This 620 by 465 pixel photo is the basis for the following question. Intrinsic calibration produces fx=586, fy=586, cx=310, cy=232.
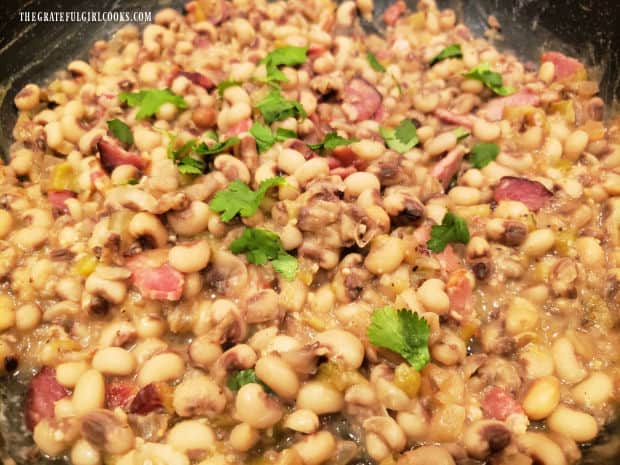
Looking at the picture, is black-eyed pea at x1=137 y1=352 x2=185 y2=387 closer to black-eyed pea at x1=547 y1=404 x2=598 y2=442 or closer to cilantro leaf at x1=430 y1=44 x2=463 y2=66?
black-eyed pea at x1=547 y1=404 x2=598 y2=442

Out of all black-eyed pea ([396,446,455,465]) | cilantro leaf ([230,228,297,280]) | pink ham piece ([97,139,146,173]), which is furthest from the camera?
pink ham piece ([97,139,146,173])

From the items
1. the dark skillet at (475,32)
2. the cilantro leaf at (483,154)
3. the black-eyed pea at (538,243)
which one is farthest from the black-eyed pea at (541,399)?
the dark skillet at (475,32)

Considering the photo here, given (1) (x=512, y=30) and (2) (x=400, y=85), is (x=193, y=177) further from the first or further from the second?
(1) (x=512, y=30)

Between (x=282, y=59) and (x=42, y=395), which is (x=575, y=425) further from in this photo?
(x=282, y=59)

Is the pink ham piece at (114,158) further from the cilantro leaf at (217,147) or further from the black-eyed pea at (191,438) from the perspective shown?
the black-eyed pea at (191,438)

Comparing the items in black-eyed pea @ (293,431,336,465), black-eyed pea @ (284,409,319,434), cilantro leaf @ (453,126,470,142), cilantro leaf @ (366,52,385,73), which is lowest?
black-eyed pea @ (293,431,336,465)

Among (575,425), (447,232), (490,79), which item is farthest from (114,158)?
(575,425)

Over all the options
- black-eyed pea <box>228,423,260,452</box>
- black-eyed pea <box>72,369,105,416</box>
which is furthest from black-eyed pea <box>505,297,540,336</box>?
black-eyed pea <box>72,369,105,416</box>
